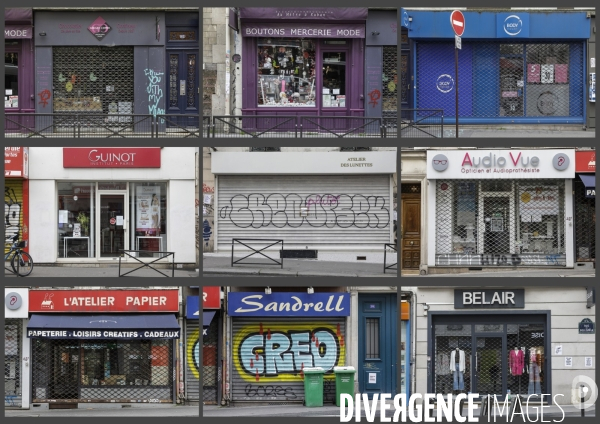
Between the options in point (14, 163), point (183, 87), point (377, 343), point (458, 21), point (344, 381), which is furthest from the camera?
point (183, 87)

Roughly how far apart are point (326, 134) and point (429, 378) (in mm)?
5409

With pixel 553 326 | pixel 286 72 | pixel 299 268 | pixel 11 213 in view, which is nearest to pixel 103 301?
pixel 11 213

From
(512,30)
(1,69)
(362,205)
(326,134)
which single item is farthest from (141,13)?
(512,30)

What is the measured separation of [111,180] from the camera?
1844cm

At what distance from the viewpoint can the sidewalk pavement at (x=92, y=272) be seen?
697 inches

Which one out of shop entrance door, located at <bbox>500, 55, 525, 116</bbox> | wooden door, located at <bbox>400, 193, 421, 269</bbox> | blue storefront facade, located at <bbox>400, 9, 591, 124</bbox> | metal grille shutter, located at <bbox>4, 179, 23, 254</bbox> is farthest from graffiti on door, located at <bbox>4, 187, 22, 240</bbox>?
shop entrance door, located at <bbox>500, 55, 525, 116</bbox>

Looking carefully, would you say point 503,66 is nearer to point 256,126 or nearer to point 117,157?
point 256,126

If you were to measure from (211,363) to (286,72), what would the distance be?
20.9 ft

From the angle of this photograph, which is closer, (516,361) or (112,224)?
(516,361)

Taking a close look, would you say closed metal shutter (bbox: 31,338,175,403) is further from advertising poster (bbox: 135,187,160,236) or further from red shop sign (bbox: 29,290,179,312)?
Answer: advertising poster (bbox: 135,187,160,236)

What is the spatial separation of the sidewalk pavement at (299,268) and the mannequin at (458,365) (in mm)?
1995

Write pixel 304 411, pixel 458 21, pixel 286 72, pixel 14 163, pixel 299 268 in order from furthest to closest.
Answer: pixel 286 72
pixel 14 163
pixel 299 268
pixel 458 21
pixel 304 411

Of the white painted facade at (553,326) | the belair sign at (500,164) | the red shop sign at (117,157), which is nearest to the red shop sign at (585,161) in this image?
the belair sign at (500,164)

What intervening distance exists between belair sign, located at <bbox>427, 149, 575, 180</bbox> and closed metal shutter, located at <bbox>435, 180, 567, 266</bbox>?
0.28 m
